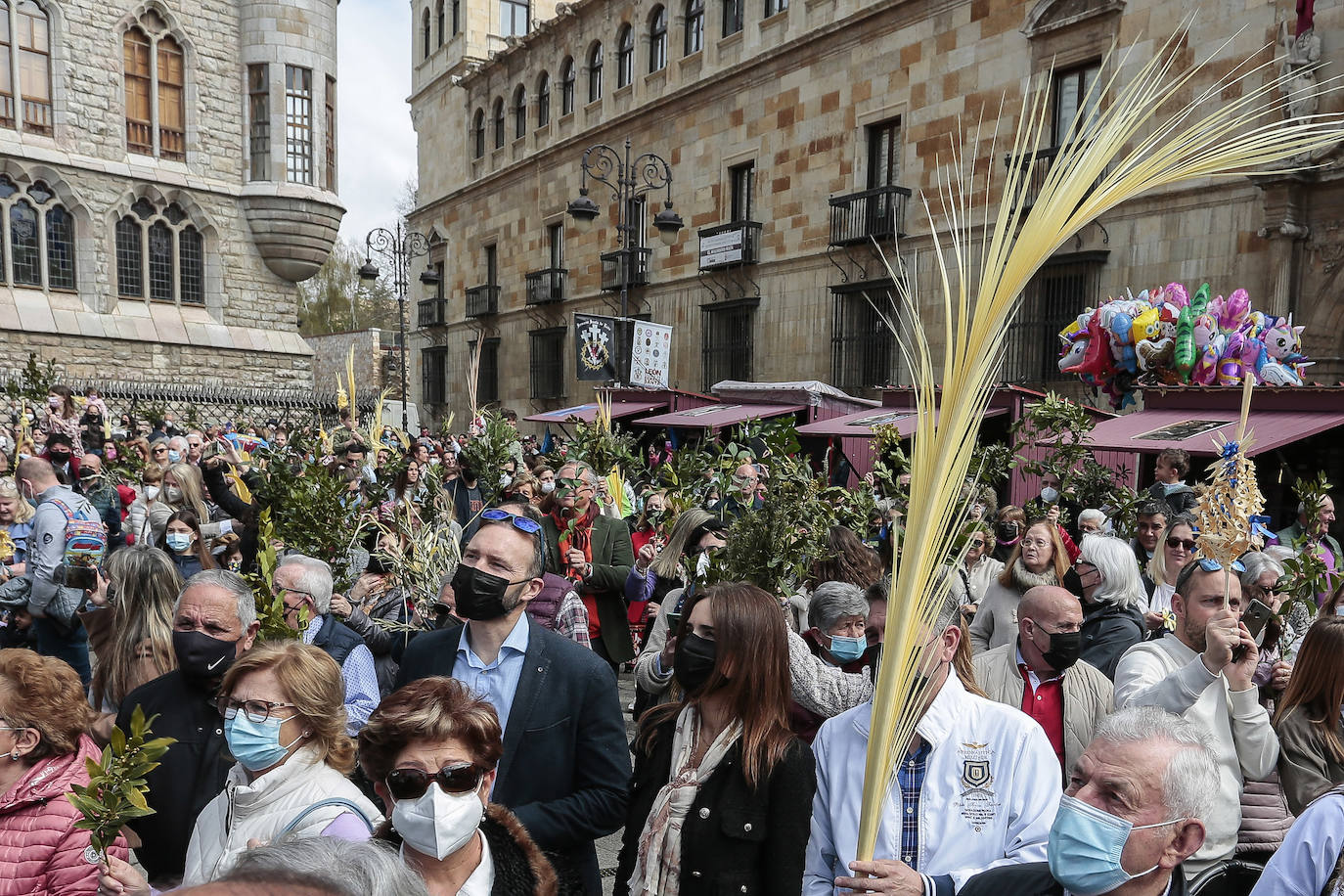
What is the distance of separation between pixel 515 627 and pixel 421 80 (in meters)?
37.8

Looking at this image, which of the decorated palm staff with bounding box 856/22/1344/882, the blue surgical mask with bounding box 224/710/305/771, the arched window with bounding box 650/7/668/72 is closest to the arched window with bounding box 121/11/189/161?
the arched window with bounding box 650/7/668/72

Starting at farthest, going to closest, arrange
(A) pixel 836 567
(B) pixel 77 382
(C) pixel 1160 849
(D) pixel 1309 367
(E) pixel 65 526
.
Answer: (B) pixel 77 382, (D) pixel 1309 367, (E) pixel 65 526, (A) pixel 836 567, (C) pixel 1160 849

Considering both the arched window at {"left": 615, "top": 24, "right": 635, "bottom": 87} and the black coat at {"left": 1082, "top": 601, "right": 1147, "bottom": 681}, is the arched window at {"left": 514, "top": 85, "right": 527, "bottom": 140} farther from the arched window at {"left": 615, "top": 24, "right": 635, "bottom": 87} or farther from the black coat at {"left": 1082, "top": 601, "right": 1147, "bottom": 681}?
the black coat at {"left": 1082, "top": 601, "right": 1147, "bottom": 681}

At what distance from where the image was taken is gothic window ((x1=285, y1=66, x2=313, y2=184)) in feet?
81.2

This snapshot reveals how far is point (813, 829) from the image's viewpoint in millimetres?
2576

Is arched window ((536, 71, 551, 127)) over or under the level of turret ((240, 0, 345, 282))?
over

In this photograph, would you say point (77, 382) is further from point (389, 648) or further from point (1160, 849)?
point (1160, 849)

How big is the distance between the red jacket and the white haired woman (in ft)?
12.3

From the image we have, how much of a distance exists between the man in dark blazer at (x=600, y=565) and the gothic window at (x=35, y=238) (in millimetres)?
21832

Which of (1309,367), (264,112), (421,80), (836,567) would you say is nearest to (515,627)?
(836,567)

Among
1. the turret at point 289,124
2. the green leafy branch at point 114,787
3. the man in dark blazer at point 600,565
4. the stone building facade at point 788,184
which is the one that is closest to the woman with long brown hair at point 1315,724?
the green leafy branch at point 114,787

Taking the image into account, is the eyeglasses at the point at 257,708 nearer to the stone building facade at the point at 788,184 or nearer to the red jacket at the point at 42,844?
the red jacket at the point at 42,844

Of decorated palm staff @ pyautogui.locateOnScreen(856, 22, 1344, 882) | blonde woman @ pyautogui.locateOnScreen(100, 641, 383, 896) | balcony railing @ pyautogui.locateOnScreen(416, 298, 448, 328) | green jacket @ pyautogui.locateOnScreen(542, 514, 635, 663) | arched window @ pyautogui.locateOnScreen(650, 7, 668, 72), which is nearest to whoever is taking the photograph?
decorated palm staff @ pyautogui.locateOnScreen(856, 22, 1344, 882)

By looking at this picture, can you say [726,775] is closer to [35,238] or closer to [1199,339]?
[1199,339]
